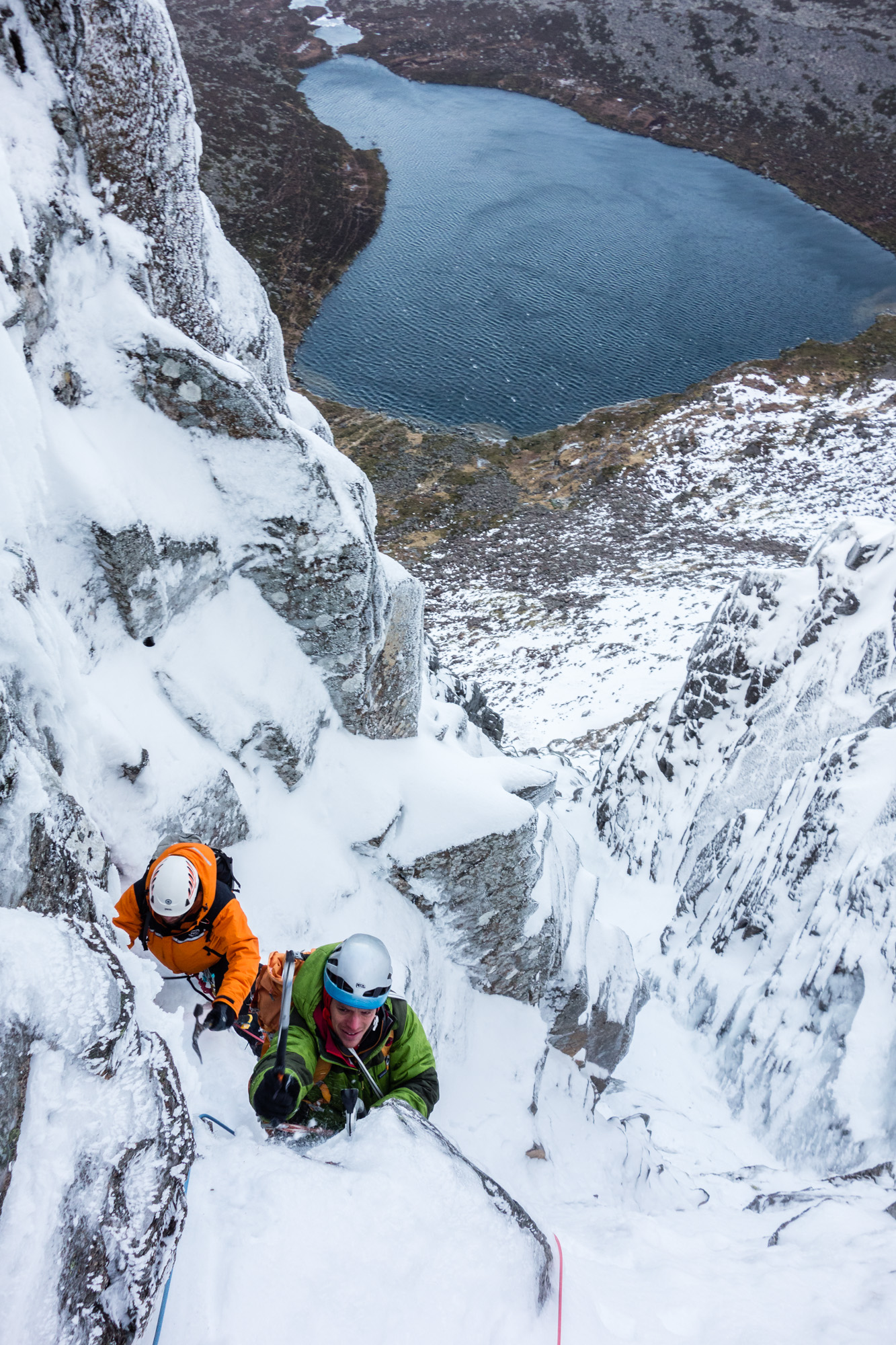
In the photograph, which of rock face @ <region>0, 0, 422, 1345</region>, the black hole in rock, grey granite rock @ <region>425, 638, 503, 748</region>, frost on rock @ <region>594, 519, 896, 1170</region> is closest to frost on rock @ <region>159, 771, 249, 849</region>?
rock face @ <region>0, 0, 422, 1345</region>

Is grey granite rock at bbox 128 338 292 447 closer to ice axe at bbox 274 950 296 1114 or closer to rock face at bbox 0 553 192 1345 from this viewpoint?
rock face at bbox 0 553 192 1345

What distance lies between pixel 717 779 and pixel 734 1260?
12.6 metres

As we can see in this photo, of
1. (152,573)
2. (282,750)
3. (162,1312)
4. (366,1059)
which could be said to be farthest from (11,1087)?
(282,750)

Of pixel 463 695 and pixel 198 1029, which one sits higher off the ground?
pixel 198 1029

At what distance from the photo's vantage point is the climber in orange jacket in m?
5.85

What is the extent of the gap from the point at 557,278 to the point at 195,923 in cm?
6708

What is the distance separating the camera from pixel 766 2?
325 ft

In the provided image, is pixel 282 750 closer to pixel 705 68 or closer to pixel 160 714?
pixel 160 714

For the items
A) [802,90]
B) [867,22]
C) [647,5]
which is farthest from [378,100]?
A: [867,22]

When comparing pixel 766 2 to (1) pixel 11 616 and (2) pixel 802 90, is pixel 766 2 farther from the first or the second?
(1) pixel 11 616

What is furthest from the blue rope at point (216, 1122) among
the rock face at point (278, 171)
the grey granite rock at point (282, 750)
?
the rock face at point (278, 171)

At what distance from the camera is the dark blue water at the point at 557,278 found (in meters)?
56.3

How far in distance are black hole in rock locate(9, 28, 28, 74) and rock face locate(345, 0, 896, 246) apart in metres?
92.0

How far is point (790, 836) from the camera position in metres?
14.6
